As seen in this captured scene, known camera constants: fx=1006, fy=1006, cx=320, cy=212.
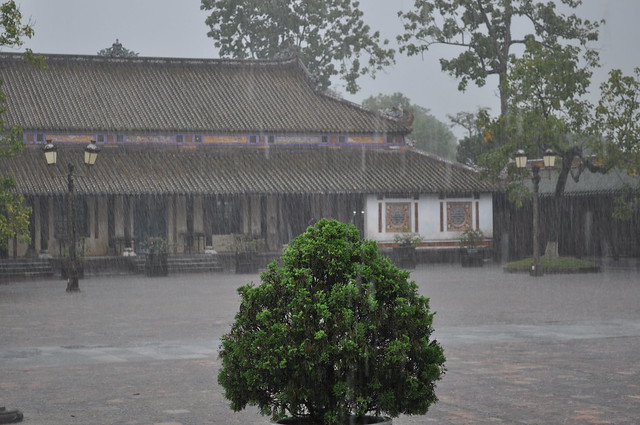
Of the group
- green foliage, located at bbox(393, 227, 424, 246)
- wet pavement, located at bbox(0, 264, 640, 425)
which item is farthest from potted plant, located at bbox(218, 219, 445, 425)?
green foliage, located at bbox(393, 227, 424, 246)

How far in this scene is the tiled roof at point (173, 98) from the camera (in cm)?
3938

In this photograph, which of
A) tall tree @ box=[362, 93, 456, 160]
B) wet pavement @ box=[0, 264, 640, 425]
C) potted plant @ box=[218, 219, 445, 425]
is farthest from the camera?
tall tree @ box=[362, 93, 456, 160]

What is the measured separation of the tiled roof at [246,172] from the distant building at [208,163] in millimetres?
73

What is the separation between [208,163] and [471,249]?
10.7m

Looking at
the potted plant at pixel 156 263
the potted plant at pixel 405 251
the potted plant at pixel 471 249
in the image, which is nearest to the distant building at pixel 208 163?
the potted plant at pixel 471 249

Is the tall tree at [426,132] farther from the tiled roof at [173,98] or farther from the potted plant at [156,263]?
the potted plant at [156,263]

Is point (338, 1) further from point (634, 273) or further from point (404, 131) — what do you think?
point (634, 273)

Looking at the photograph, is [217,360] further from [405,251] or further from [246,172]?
[246,172]

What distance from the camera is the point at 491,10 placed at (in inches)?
1939

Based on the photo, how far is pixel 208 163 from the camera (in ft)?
A: 129

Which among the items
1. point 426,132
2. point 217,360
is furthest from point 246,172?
point 426,132

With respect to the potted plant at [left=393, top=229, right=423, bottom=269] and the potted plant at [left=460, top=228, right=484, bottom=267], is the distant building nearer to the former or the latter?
the potted plant at [left=460, top=228, right=484, bottom=267]

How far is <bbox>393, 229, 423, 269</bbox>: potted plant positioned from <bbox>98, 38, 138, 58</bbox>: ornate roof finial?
47.9ft

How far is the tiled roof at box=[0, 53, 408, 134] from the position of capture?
3938 cm
